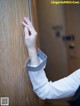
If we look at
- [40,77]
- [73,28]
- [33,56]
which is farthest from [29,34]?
[73,28]

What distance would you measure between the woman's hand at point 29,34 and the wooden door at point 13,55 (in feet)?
0.10

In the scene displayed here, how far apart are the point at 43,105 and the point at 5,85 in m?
0.29

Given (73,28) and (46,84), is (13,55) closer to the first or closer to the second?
(46,84)

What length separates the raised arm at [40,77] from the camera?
0.98 meters

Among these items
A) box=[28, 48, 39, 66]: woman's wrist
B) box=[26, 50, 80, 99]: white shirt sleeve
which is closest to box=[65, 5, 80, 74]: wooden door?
box=[26, 50, 80, 99]: white shirt sleeve

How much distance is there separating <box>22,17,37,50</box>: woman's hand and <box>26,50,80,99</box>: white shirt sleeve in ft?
0.26

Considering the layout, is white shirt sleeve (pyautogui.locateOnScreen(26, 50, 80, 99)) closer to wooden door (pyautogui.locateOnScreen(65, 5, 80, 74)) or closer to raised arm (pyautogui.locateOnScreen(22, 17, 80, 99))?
raised arm (pyautogui.locateOnScreen(22, 17, 80, 99))

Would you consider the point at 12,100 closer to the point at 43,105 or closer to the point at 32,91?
the point at 32,91

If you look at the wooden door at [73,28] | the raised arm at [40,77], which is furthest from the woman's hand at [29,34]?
the wooden door at [73,28]

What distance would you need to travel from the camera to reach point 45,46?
4.68 feet

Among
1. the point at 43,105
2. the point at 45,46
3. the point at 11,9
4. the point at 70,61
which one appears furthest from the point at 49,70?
the point at 11,9

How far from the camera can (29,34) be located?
3.23 feet

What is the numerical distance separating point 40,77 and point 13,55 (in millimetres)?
166

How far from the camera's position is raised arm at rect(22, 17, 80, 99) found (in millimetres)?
975
